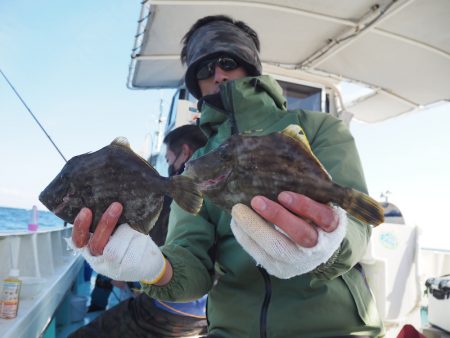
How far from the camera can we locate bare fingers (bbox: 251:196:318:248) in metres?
1.32

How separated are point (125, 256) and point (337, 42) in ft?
18.3

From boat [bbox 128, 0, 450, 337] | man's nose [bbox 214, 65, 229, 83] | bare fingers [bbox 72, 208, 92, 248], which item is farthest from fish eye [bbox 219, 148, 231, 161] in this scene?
boat [bbox 128, 0, 450, 337]

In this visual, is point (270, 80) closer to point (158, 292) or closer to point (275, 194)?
point (275, 194)

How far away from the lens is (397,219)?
7.07 meters

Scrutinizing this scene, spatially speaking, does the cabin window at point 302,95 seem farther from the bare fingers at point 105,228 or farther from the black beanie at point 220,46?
the bare fingers at point 105,228

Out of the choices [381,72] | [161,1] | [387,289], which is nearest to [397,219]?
[387,289]

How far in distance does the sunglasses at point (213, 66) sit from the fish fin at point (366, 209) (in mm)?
1601

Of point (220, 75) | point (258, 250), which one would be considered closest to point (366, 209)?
point (258, 250)

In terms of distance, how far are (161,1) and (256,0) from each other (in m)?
1.32

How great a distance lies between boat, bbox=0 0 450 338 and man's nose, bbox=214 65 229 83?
2609mm

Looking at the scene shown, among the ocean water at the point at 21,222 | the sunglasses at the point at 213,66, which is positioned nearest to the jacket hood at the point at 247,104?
the sunglasses at the point at 213,66

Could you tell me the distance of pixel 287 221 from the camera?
51.9 inches

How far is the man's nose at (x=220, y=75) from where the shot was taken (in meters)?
2.62

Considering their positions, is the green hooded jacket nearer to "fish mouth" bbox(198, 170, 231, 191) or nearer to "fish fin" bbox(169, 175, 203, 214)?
"fish mouth" bbox(198, 170, 231, 191)
